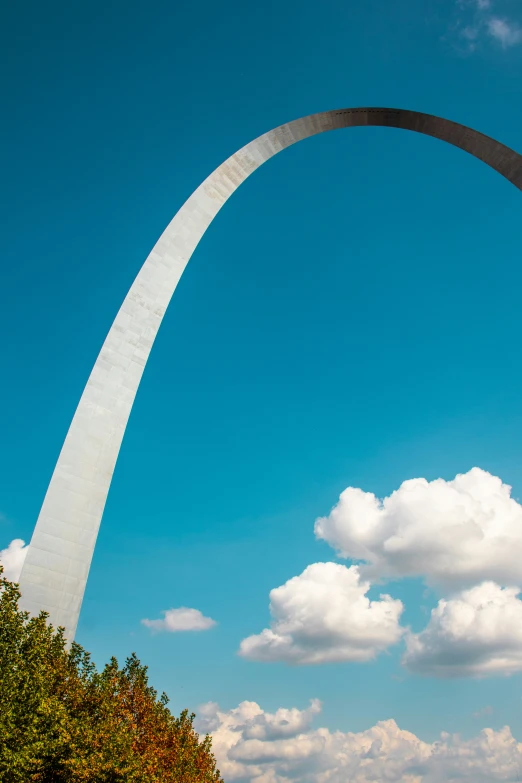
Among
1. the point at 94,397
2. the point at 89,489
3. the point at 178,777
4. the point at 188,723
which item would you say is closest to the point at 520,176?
the point at 94,397

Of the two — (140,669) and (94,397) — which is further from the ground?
(94,397)

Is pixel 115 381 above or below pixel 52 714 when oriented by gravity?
above

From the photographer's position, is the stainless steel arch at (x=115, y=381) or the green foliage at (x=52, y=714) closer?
the green foliage at (x=52, y=714)

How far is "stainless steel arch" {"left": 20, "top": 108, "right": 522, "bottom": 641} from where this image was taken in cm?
1809

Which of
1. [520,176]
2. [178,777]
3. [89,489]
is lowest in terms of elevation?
[178,777]

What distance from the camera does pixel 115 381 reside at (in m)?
21.7

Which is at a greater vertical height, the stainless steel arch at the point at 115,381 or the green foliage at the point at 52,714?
the stainless steel arch at the point at 115,381

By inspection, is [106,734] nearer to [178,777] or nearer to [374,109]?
[178,777]

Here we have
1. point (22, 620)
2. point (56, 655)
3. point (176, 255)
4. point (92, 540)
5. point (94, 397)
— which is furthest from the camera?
point (176, 255)

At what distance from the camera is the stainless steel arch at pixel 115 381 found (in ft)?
59.4

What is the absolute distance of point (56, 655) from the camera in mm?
17625

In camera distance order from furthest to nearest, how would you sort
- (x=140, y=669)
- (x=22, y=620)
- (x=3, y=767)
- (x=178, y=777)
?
(x=140, y=669)
(x=178, y=777)
(x=22, y=620)
(x=3, y=767)

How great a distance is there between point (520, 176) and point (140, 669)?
31.2 metres

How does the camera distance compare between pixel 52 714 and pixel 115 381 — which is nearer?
pixel 52 714
